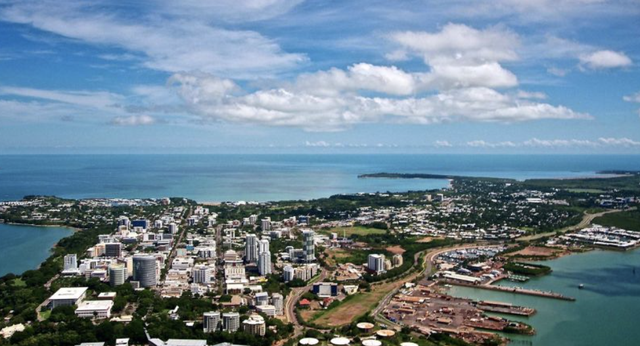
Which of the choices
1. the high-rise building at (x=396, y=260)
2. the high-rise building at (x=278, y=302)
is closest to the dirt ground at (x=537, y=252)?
the high-rise building at (x=396, y=260)

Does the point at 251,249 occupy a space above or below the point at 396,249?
above

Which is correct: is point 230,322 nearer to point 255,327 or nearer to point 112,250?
point 255,327

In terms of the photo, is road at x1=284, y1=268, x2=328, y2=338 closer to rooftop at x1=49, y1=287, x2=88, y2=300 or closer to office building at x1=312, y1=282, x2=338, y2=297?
office building at x1=312, y1=282, x2=338, y2=297

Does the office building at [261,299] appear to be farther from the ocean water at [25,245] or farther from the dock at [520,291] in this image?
the ocean water at [25,245]

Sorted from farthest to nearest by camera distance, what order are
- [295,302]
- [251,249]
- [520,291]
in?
[251,249], [520,291], [295,302]

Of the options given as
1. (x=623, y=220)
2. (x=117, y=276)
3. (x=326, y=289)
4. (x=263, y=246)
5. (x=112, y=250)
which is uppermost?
(x=623, y=220)

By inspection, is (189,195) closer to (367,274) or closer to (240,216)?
(240,216)

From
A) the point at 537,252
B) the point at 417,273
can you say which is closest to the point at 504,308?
the point at 417,273

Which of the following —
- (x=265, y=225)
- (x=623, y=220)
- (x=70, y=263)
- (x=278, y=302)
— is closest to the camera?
(x=278, y=302)

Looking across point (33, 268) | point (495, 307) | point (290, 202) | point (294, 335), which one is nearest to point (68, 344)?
point (294, 335)

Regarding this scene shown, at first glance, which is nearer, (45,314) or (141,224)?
(45,314)
